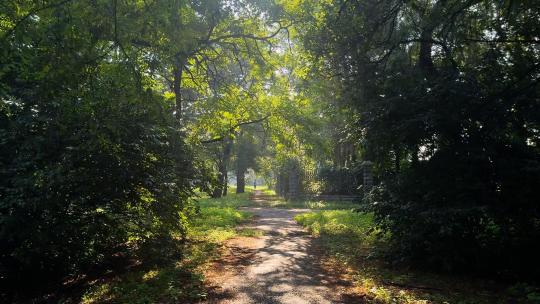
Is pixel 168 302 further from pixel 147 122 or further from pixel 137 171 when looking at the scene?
pixel 147 122

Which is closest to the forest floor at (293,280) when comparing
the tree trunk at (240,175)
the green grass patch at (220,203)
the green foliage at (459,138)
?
the green foliage at (459,138)

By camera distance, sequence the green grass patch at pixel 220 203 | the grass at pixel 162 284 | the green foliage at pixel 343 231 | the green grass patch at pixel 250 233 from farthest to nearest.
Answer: the green grass patch at pixel 220 203 → the green grass patch at pixel 250 233 → the green foliage at pixel 343 231 → the grass at pixel 162 284

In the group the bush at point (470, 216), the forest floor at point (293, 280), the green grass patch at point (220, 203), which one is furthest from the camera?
the green grass patch at point (220, 203)

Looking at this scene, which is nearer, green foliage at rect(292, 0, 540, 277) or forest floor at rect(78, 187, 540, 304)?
forest floor at rect(78, 187, 540, 304)

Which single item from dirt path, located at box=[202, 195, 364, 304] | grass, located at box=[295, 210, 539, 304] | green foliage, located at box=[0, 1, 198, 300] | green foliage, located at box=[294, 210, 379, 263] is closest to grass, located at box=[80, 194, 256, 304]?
dirt path, located at box=[202, 195, 364, 304]

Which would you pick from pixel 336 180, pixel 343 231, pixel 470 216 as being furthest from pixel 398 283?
pixel 336 180

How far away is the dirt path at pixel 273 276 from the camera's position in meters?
6.12

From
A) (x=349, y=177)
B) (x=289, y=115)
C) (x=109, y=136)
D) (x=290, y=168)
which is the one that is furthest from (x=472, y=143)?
(x=290, y=168)

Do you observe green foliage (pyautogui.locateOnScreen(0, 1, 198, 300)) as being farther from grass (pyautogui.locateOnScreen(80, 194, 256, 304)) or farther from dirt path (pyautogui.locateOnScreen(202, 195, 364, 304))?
dirt path (pyautogui.locateOnScreen(202, 195, 364, 304))

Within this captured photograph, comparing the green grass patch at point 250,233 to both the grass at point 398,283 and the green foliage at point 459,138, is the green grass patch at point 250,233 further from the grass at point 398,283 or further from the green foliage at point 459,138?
the green foliage at point 459,138

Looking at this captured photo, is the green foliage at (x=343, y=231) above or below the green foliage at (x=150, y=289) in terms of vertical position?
above

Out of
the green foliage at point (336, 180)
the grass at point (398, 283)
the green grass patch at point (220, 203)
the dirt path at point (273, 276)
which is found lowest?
the dirt path at point (273, 276)

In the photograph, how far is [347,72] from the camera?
34.0ft

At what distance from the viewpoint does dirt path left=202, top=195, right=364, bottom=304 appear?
612 centimetres
